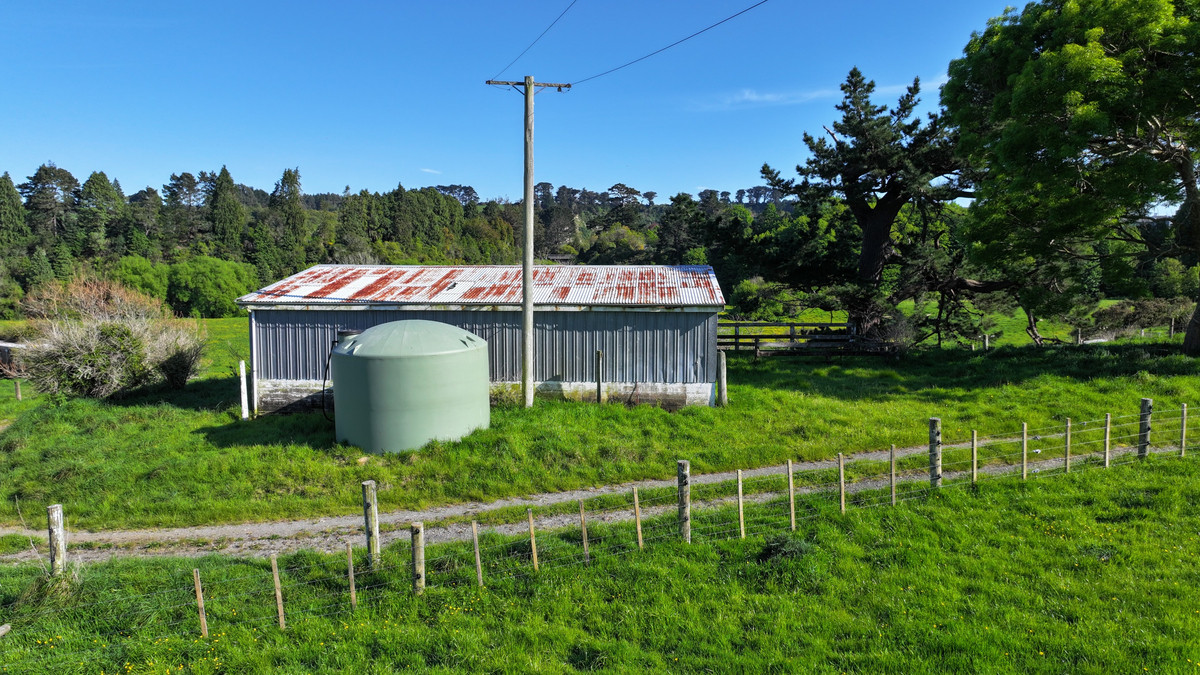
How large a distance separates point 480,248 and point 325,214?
37167 mm

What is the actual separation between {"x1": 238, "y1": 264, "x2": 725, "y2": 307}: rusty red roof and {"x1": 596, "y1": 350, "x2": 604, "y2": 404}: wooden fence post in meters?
1.50

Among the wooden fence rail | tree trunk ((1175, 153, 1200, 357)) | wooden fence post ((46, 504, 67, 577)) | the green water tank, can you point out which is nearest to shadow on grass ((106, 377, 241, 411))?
the green water tank

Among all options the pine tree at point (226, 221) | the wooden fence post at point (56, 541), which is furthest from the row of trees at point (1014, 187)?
the pine tree at point (226, 221)

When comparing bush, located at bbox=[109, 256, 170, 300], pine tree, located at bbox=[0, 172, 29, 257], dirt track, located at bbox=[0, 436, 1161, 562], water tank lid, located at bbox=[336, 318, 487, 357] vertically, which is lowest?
dirt track, located at bbox=[0, 436, 1161, 562]

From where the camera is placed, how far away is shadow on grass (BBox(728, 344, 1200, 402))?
59.3 ft

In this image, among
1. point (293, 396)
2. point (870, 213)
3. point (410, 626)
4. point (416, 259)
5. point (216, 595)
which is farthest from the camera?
point (416, 259)

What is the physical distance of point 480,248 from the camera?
313ft

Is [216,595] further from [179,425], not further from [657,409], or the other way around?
[657,409]

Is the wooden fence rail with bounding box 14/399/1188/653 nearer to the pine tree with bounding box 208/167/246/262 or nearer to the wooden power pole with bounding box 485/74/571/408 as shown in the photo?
the wooden power pole with bounding box 485/74/571/408

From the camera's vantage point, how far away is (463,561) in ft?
29.5

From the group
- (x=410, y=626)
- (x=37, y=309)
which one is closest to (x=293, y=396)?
(x=410, y=626)

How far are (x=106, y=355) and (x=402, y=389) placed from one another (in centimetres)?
1177

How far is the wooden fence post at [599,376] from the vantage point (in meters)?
17.1

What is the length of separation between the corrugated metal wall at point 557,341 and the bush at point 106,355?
4.61 meters
